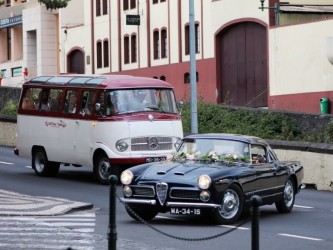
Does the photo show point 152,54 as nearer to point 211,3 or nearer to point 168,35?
point 168,35

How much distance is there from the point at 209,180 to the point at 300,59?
28042 mm

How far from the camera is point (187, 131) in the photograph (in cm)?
3794

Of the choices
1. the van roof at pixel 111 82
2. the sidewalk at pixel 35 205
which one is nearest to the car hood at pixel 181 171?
the sidewalk at pixel 35 205

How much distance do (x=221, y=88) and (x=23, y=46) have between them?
24.8 meters

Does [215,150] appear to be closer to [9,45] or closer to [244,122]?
[244,122]

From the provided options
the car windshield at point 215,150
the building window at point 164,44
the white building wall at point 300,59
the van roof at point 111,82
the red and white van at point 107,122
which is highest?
the building window at point 164,44

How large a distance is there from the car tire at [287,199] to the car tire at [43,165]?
32.4 ft

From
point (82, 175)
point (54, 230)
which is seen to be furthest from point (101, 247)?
point (82, 175)

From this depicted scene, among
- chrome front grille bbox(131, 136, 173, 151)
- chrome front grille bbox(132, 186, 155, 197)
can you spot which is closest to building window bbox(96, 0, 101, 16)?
chrome front grille bbox(131, 136, 173, 151)

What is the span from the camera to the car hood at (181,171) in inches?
725

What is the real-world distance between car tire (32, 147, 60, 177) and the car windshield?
9803 mm

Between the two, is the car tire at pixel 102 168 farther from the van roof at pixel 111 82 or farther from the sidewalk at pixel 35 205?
the sidewalk at pixel 35 205

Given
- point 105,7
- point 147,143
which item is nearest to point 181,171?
point 147,143

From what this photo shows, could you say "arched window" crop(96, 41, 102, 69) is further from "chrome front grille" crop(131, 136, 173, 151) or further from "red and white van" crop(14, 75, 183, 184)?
"chrome front grille" crop(131, 136, 173, 151)
